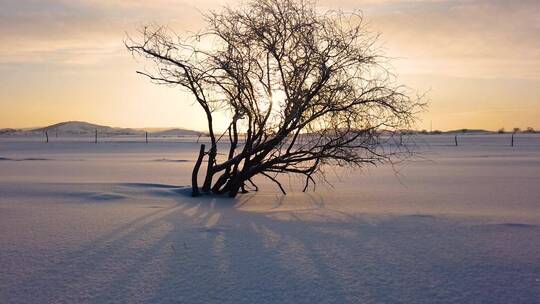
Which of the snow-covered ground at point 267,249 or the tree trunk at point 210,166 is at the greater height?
the tree trunk at point 210,166

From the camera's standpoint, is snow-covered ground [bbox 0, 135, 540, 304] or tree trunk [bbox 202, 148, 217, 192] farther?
tree trunk [bbox 202, 148, 217, 192]

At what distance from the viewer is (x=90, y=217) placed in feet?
30.1

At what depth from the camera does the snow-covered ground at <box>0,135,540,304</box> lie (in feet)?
17.0

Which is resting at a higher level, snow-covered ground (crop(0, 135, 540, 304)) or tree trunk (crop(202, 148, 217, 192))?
tree trunk (crop(202, 148, 217, 192))

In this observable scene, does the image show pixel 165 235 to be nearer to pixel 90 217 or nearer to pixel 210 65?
pixel 90 217

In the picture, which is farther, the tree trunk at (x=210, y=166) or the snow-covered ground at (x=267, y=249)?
the tree trunk at (x=210, y=166)

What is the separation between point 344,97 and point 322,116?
0.67 m

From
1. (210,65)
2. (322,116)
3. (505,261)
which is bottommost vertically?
(505,261)

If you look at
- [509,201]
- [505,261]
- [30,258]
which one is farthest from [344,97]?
[30,258]

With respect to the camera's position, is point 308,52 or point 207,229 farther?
point 308,52

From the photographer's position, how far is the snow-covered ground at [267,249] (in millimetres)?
5195

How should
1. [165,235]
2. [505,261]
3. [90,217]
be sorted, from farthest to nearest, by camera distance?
[90,217] → [165,235] → [505,261]

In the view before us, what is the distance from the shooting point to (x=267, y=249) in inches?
273

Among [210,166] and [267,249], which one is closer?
[267,249]
